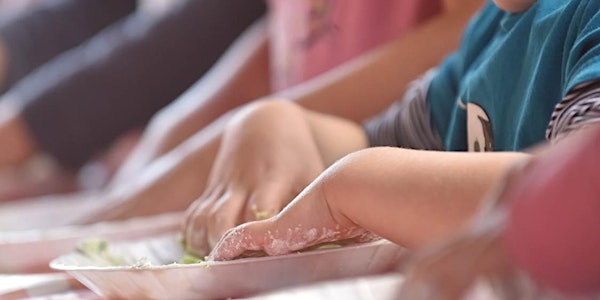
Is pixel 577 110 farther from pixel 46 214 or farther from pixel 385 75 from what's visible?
pixel 46 214

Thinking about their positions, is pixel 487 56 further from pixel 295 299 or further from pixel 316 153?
pixel 295 299

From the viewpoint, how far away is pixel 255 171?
613mm

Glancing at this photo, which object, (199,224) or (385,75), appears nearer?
(199,224)

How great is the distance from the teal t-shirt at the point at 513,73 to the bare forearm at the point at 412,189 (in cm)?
8

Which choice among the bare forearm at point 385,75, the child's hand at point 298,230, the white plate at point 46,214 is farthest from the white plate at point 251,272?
the white plate at point 46,214

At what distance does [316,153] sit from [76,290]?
0.60 ft

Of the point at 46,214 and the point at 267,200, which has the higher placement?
the point at 46,214

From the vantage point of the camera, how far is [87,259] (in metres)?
0.58

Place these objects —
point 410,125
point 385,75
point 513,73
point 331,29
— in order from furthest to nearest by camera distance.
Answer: point 331,29
point 385,75
point 410,125
point 513,73

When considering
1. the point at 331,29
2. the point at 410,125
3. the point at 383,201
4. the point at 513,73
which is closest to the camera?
the point at 383,201

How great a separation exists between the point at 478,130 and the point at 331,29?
430mm

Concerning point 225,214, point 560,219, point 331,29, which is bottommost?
point 560,219

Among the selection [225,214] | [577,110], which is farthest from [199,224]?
[577,110]

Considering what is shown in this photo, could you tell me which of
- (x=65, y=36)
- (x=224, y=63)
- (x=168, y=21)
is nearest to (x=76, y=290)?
(x=224, y=63)
